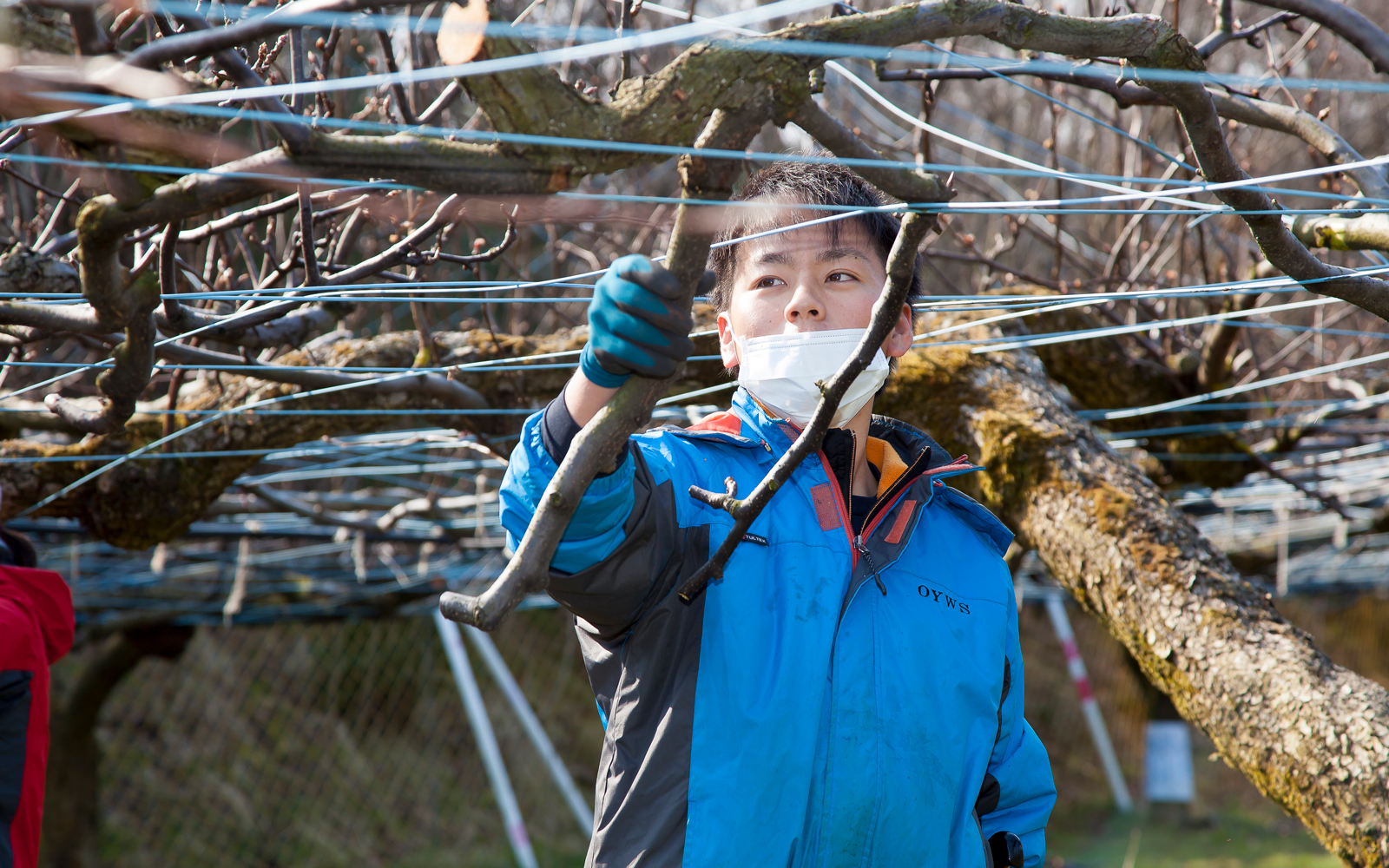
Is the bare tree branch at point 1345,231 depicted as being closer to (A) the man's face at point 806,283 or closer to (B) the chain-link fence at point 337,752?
(A) the man's face at point 806,283

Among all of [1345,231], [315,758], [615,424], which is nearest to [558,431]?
[615,424]

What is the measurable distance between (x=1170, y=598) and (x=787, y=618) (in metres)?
1.04

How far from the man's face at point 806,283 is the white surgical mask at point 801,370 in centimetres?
3

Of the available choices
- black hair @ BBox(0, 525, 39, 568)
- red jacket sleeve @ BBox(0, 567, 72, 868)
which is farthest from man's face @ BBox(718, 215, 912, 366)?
black hair @ BBox(0, 525, 39, 568)

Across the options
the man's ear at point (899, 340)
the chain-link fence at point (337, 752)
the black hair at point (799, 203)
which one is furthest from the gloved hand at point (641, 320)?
the chain-link fence at point (337, 752)

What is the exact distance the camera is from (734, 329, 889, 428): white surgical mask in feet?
4.91

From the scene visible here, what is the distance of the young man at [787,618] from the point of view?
4.40 ft

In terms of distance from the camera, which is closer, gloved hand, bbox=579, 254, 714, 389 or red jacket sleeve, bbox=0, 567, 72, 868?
gloved hand, bbox=579, 254, 714, 389

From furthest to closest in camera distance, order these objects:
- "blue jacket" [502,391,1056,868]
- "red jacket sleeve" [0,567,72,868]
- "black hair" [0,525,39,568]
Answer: "black hair" [0,525,39,568], "red jacket sleeve" [0,567,72,868], "blue jacket" [502,391,1056,868]

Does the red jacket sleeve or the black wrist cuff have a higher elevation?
the black wrist cuff

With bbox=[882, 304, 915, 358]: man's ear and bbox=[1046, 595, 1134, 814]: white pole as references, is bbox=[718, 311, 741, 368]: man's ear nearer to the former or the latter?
bbox=[882, 304, 915, 358]: man's ear

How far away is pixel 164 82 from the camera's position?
986 mm

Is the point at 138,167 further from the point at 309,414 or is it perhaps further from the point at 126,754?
the point at 126,754

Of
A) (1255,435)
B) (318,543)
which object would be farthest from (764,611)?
(1255,435)
